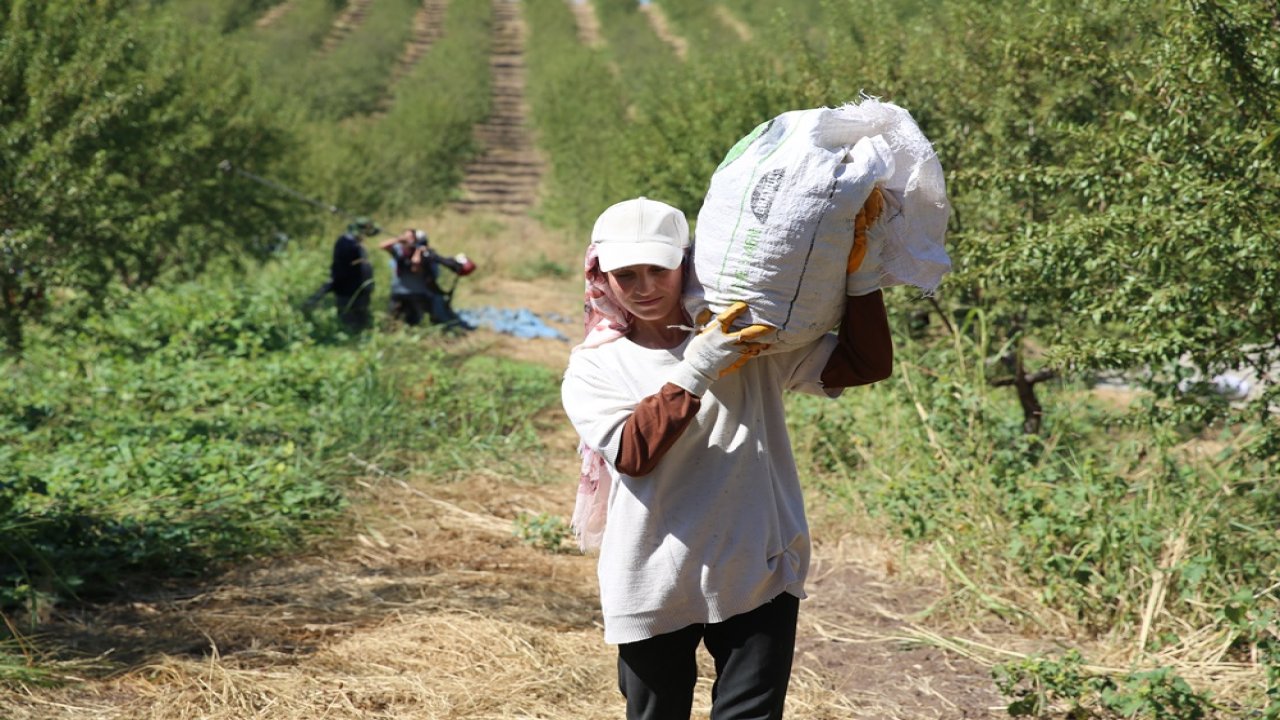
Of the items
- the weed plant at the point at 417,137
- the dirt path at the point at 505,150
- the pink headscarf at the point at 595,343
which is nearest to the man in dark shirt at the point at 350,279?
the weed plant at the point at 417,137

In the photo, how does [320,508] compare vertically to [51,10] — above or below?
below

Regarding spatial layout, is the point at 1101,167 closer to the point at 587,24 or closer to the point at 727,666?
the point at 727,666

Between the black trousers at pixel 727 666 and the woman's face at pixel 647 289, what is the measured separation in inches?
25.1

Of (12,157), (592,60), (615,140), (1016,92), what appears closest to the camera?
(1016,92)

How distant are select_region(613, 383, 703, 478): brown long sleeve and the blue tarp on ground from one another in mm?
11873

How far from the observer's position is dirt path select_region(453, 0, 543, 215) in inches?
1492

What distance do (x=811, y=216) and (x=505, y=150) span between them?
143 feet

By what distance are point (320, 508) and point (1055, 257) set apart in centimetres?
374

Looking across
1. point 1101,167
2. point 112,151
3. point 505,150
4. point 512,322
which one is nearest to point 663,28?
point 505,150

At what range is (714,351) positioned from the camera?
227 centimetres

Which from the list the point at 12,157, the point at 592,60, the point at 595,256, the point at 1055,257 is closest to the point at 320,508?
the point at 1055,257

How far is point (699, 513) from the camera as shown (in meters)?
2.41

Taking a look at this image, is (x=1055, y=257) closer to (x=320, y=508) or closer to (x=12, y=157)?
(x=320, y=508)

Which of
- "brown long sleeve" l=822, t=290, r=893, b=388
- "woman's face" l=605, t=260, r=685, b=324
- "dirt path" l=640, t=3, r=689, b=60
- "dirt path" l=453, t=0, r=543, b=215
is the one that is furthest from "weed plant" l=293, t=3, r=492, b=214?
"brown long sleeve" l=822, t=290, r=893, b=388
